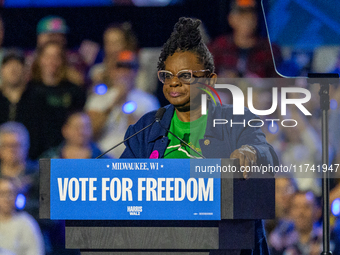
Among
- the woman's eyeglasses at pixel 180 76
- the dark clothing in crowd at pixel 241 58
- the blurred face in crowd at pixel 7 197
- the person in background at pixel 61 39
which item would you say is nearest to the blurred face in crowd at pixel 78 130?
the person in background at pixel 61 39

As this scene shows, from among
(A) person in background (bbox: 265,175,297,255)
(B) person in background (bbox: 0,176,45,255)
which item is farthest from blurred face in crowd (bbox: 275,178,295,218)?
(B) person in background (bbox: 0,176,45,255)

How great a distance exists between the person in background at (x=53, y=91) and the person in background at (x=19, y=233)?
47 centimetres


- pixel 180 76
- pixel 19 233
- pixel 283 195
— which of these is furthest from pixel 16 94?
pixel 283 195

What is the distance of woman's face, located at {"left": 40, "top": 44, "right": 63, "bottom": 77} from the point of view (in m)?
3.04

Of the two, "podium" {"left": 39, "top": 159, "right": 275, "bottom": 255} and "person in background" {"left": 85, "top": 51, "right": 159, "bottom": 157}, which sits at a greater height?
"person in background" {"left": 85, "top": 51, "right": 159, "bottom": 157}

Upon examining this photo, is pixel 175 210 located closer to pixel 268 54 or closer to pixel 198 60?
pixel 198 60

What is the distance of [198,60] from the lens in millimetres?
1854

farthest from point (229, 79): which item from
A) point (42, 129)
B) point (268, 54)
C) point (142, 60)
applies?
point (42, 129)

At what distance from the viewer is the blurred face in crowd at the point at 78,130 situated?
2.97 m

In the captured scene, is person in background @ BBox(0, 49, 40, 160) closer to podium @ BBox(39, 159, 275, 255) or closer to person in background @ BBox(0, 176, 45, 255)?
person in background @ BBox(0, 176, 45, 255)

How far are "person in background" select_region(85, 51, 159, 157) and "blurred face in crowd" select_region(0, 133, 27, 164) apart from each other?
522mm

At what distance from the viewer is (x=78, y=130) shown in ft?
9.81

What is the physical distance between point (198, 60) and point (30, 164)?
1660 millimetres

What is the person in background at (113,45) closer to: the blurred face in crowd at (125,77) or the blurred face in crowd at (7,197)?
the blurred face in crowd at (125,77)
